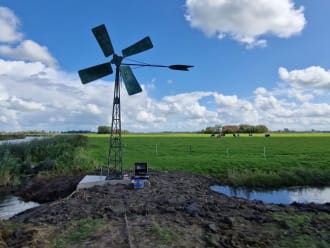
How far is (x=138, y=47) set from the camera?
1327cm

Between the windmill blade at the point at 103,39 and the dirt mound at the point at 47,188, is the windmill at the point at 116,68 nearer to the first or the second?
the windmill blade at the point at 103,39

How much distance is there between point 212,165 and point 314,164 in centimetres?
725

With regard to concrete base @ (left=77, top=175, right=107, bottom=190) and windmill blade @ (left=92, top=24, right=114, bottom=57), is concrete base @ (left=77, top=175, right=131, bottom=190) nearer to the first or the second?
concrete base @ (left=77, top=175, right=107, bottom=190)

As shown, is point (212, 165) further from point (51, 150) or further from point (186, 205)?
point (51, 150)

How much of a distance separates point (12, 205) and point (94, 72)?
7.47 metres

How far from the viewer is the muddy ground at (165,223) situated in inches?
253

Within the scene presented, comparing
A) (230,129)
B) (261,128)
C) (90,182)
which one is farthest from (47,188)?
(261,128)

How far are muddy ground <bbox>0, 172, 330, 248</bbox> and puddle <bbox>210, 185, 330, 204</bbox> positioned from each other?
3488 mm

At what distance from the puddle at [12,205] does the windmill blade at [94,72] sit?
6.25m

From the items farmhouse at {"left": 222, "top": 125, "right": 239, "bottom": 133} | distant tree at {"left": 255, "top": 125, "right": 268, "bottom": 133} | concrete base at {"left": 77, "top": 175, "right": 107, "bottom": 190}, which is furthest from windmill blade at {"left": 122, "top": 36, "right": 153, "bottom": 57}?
distant tree at {"left": 255, "top": 125, "right": 268, "bottom": 133}

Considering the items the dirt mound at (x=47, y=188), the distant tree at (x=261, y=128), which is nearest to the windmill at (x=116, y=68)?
the dirt mound at (x=47, y=188)

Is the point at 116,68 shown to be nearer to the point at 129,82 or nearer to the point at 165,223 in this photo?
the point at 129,82

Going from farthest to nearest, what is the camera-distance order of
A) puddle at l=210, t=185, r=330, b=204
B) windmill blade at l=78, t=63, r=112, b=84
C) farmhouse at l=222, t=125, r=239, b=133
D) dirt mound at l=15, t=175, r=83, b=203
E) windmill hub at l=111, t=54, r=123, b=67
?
farmhouse at l=222, t=125, r=239, b=133
dirt mound at l=15, t=175, r=83, b=203
puddle at l=210, t=185, r=330, b=204
windmill hub at l=111, t=54, r=123, b=67
windmill blade at l=78, t=63, r=112, b=84

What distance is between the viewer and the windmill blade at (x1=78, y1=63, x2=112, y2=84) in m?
12.8
